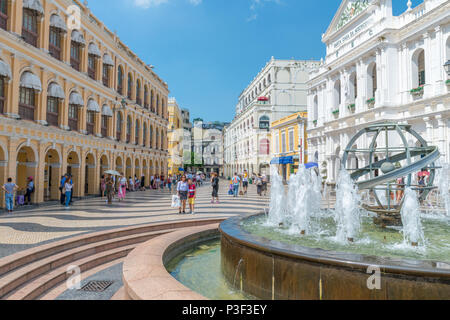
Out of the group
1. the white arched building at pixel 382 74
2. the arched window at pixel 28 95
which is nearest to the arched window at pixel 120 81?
the arched window at pixel 28 95

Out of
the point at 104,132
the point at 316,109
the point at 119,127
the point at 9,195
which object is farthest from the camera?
the point at 316,109

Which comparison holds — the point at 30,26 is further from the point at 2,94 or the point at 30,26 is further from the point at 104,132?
the point at 104,132

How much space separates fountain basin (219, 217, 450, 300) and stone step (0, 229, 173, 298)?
137 inches

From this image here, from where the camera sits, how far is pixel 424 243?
18.4 ft

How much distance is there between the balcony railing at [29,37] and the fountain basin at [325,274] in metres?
16.0

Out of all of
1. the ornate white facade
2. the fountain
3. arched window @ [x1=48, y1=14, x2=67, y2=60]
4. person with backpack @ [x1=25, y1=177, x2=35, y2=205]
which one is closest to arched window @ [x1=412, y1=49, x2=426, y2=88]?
the fountain

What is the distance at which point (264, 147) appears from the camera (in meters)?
46.0

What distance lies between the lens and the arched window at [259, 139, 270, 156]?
45.7 metres

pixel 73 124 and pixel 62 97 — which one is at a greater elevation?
pixel 62 97

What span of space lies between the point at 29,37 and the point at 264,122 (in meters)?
34.7

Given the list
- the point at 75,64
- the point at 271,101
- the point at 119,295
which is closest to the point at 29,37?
the point at 75,64

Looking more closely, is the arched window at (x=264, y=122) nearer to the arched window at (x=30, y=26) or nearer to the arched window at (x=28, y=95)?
the arched window at (x=30, y=26)
